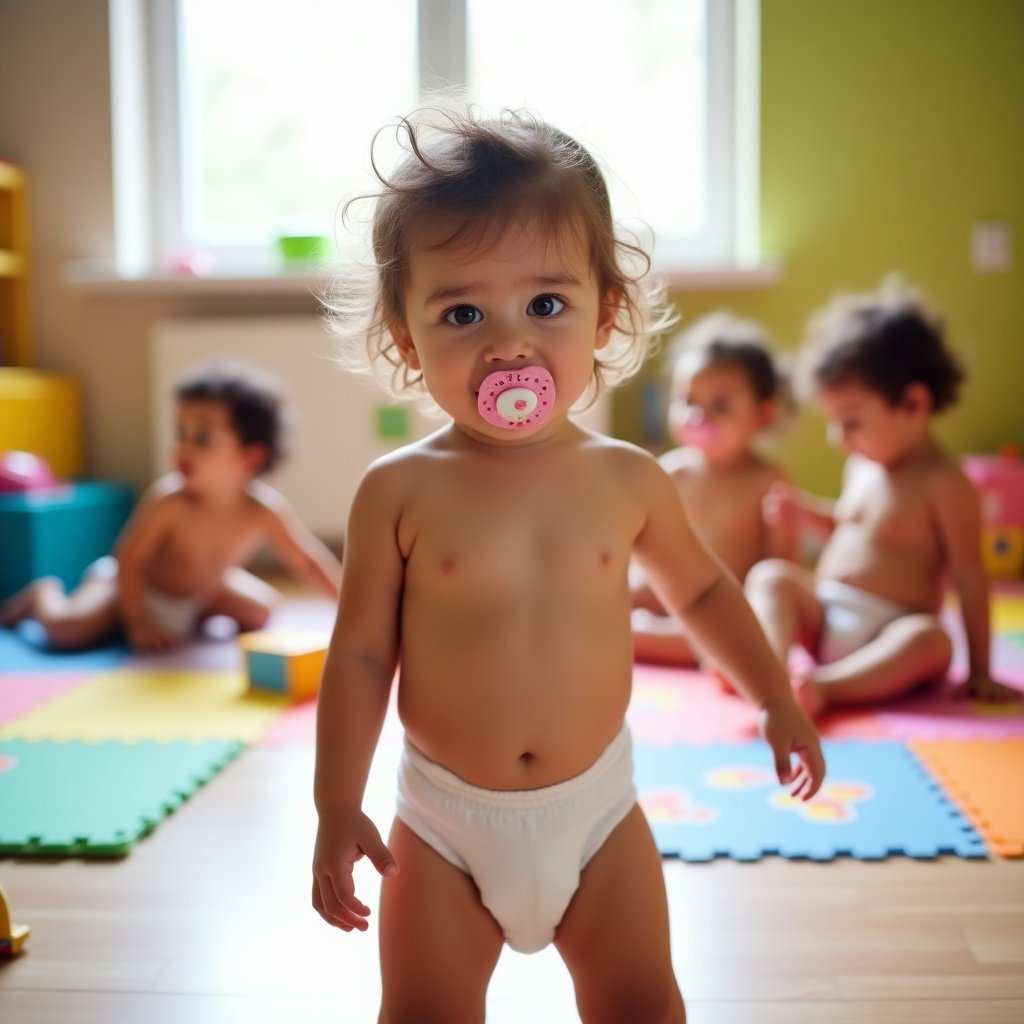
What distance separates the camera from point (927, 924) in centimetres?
92

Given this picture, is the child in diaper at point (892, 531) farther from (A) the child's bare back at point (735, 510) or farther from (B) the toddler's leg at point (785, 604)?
(A) the child's bare back at point (735, 510)

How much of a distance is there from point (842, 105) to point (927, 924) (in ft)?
7.30

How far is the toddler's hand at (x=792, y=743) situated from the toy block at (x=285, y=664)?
36.3 inches

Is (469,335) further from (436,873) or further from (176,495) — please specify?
(176,495)

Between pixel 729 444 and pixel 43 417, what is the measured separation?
1665 millimetres

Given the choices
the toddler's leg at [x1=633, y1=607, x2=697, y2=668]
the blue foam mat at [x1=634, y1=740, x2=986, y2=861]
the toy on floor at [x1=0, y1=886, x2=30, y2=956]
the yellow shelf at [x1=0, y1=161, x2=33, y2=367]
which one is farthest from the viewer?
the yellow shelf at [x1=0, y1=161, x2=33, y2=367]

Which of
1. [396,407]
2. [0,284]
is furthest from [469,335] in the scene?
[0,284]

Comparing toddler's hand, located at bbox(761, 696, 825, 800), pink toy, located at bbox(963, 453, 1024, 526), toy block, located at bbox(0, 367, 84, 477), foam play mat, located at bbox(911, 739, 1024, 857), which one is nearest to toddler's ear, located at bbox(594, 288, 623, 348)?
toddler's hand, located at bbox(761, 696, 825, 800)

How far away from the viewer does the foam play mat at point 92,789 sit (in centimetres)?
111

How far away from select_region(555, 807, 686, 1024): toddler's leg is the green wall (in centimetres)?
207

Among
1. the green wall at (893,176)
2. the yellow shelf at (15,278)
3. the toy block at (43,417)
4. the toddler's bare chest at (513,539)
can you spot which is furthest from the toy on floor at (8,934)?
the yellow shelf at (15,278)

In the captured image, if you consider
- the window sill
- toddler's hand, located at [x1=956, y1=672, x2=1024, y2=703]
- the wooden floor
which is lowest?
toddler's hand, located at [x1=956, y1=672, x2=1024, y2=703]

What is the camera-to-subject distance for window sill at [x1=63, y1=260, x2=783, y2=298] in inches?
105

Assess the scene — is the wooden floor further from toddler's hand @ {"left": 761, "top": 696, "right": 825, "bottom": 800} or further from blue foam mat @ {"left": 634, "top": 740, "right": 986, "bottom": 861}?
toddler's hand @ {"left": 761, "top": 696, "right": 825, "bottom": 800}
